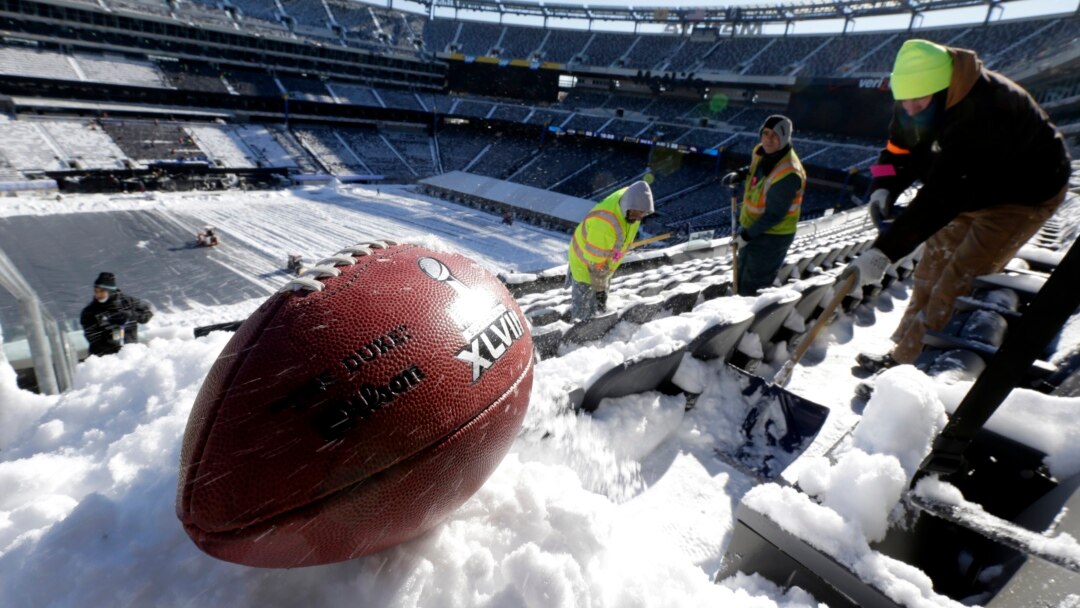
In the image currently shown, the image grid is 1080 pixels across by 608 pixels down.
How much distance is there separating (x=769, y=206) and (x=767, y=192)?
13cm

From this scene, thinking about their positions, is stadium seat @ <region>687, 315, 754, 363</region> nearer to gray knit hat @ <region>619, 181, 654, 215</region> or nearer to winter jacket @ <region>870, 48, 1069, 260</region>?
winter jacket @ <region>870, 48, 1069, 260</region>

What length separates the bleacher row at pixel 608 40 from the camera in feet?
79.9

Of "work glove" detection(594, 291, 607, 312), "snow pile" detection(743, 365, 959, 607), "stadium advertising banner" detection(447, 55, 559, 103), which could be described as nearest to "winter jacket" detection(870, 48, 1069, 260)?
"snow pile" detection(743, 365, 959, 607)

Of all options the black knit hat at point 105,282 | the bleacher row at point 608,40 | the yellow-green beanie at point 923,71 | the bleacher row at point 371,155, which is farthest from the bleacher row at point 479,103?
the black knit hat at point 105,282

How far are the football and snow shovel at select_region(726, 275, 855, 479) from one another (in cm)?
130

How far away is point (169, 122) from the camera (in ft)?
91.5

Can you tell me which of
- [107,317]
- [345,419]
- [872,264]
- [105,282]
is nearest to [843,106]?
[872,264]

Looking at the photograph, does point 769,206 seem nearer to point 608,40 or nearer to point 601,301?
point 601,301

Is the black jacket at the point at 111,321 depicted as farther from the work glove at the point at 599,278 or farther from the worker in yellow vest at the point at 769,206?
the worker in yellow vest at the point at 769,206

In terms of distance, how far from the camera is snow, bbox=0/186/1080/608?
1186mm

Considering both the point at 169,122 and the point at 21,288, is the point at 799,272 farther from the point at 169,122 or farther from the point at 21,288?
the point at 169,122

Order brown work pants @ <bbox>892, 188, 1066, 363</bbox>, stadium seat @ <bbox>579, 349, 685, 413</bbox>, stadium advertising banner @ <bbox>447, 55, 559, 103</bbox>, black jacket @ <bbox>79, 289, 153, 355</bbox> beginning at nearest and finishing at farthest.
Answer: stadium seat @ <bbox>579, 349, 685, 413</bbox>
brown work pants @ <bbox>892, 188, 1066, 363</bbox>
black jacket @ <bbox>79, 289, 153, 355</bbox>
stadium advertising banner @ <bbox>447, 55, 559, 103</bbox>

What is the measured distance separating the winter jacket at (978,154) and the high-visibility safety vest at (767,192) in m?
1.29

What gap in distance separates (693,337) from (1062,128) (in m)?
24.2
